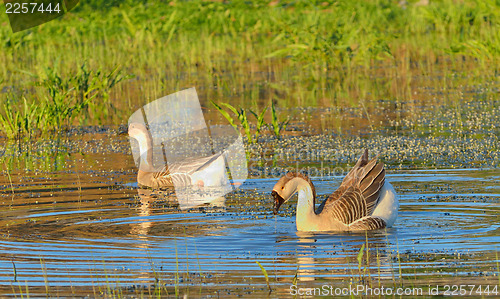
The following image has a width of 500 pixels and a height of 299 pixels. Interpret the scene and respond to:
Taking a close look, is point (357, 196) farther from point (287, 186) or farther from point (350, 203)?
point (287, 186)

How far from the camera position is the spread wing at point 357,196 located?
8.09 m

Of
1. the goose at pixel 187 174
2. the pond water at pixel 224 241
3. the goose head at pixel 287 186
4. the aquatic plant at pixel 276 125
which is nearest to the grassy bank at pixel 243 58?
the aquatic plant at pixel 276 125

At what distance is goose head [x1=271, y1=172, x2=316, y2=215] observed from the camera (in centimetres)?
819

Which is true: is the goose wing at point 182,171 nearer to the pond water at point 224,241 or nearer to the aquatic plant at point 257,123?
the pond water at point 224,241

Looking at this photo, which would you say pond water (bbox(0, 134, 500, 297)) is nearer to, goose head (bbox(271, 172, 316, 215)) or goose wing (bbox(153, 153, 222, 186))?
goose head (bbox(271, 172, 316, 215))

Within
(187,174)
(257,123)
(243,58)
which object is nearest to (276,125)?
(257,123)

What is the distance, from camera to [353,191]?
8273 millimetres

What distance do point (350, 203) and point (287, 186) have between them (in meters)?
0.63

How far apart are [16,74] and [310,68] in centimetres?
697

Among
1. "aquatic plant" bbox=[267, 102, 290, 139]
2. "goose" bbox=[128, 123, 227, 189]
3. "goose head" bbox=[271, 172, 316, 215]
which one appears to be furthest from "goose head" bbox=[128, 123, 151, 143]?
"goose head" bbox=[271, 172, 316, 215]

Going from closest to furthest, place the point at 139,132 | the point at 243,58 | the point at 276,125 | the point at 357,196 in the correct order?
the point at 357,196
the point at 139,132
the point at 276,125
the point at 243,58

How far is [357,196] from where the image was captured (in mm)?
8250

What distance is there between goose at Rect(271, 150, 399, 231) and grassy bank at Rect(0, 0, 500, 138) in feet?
21.3

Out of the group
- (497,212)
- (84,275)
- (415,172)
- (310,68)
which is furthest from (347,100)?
(84,275)
